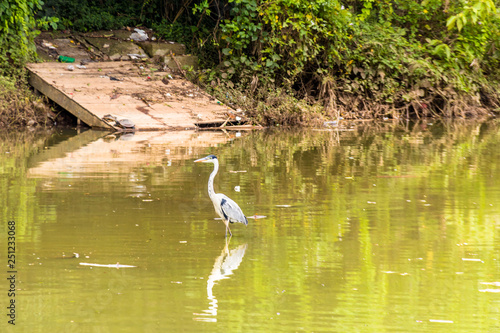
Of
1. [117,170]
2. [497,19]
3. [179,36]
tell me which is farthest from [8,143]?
[497,19]

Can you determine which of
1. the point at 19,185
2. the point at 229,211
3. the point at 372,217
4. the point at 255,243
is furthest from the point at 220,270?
the point at 19,185

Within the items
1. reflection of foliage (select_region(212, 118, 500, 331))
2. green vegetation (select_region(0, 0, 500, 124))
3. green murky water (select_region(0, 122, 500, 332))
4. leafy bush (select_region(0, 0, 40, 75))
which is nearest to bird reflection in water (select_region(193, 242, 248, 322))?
green murky water (select_region(0, 122, 500, 332))

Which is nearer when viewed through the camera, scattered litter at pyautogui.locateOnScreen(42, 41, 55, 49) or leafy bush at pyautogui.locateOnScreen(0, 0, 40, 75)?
leafy bush at pyautogui.locateOnScreen(0, 0, 40, 75)

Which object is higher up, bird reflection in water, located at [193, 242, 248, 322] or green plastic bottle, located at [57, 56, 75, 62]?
green plastic bottle, located at [57, 56, 75, 62]

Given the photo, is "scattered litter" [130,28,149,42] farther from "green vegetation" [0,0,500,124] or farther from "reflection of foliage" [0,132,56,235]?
"reflection of foliage" [0,132,56,235]

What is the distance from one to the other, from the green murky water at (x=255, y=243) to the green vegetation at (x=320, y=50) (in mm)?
6261

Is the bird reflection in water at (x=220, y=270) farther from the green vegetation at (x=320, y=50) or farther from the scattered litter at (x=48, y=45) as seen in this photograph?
the scattered litter at (x=48, y=45)

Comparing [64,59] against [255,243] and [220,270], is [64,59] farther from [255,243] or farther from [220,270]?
[220,270]

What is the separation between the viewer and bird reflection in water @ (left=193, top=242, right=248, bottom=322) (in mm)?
4367

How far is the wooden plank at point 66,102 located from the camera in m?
14.3

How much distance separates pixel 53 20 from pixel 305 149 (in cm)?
665

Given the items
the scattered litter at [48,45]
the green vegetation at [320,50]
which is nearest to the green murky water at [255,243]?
the green vegetation at [320,50]

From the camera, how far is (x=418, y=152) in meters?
11.8

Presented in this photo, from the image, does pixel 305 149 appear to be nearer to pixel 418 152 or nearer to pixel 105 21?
pixel 418 152
